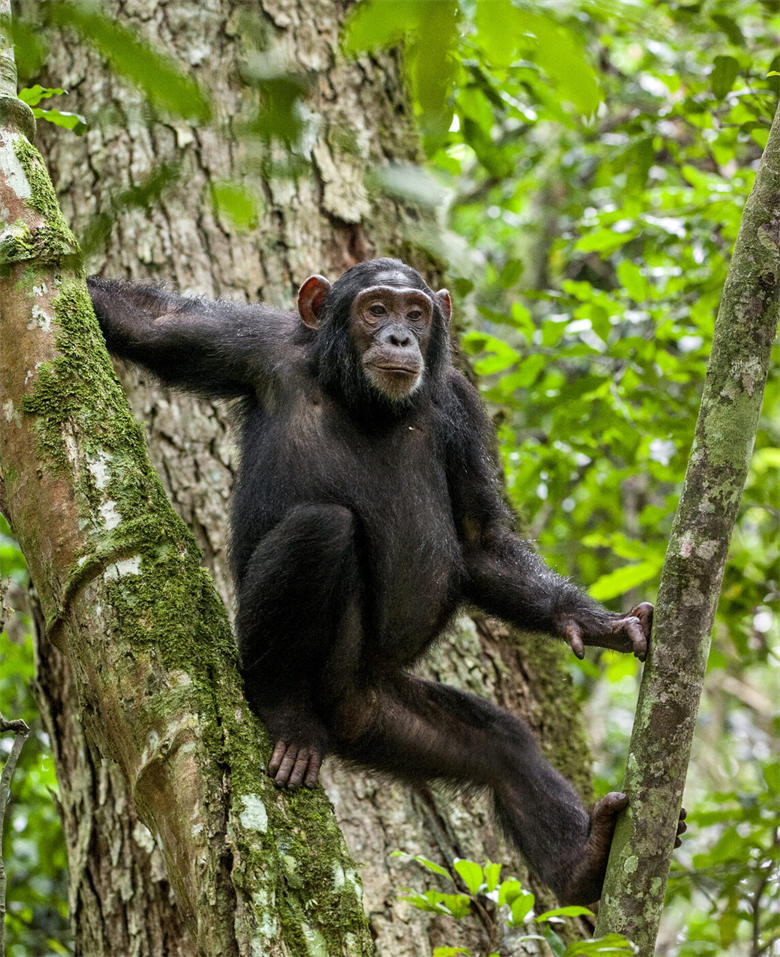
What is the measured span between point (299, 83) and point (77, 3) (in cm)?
38

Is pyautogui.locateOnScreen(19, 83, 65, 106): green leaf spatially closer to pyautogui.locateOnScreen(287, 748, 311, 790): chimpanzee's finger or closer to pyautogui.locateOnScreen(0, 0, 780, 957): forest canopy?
pyautogui.locateOnScreen(0, 0, 780, 957): forest canopy

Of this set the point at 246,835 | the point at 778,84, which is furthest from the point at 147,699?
the point at 778,84

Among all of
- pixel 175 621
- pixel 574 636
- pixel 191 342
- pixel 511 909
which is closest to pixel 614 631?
pixel 574 636

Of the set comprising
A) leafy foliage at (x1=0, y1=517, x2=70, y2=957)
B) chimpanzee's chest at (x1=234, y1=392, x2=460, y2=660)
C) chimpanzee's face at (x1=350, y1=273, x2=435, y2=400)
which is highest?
chimpanzee's face at (x1=350, y1=273, x2=435, y2=400)

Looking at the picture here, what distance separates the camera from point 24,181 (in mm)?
3404

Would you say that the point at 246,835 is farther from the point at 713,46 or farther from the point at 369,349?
the point at 713,46

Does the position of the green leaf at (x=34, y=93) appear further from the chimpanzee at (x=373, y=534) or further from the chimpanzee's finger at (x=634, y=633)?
the chimpanzee's finger at (x=634, y=633)

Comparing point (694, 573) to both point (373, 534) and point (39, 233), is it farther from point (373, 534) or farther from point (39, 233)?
point (39, 233)

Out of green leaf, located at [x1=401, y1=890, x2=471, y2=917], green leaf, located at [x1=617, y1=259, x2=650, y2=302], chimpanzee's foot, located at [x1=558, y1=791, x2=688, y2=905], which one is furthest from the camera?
green leaf, located at [x1=617, y1=259, x2=650, y2=302]

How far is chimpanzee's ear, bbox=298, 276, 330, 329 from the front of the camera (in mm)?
4992

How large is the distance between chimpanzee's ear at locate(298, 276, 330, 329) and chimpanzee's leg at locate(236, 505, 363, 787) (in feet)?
3.81

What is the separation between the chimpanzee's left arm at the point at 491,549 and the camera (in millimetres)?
4770

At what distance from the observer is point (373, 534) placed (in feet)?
14.8

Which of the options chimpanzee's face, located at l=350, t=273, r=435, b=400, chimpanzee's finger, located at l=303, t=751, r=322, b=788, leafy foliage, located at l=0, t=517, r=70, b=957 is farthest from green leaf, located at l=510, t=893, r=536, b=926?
leafy foliage, located at l=0, t=517, r=70, b=957
